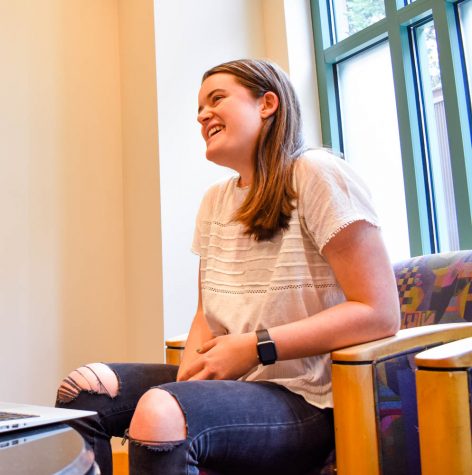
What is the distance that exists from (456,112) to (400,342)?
1150 millimetres

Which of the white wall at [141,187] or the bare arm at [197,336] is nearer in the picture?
the bare arm at [197,336]

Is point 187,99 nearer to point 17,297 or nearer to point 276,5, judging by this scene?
point 276,5

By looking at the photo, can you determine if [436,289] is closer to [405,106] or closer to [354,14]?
[405,106]

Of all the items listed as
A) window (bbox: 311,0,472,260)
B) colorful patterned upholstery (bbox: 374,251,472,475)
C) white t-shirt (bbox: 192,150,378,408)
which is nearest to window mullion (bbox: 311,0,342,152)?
window (bbox: 311,0,472,260)

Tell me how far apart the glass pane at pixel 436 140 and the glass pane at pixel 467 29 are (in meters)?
0.11

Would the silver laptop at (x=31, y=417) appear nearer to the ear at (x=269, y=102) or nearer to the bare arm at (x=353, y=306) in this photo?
the bare arm at (x=353, y=306)

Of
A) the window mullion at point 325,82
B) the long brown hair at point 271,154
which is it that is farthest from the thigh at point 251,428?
the window mullion at point 325,82

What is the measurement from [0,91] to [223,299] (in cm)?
156

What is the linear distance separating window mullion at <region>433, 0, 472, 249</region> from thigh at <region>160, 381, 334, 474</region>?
1.09m

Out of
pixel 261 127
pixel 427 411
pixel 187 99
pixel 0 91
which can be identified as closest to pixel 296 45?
pixel 187 99

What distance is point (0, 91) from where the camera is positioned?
2307 mm

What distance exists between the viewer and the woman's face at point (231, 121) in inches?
50.2

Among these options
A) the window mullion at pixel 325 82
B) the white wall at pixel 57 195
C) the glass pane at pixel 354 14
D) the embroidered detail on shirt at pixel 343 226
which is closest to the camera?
the embroidered detail on shirt at pixel 343 226

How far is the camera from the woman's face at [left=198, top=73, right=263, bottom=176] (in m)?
1.28
